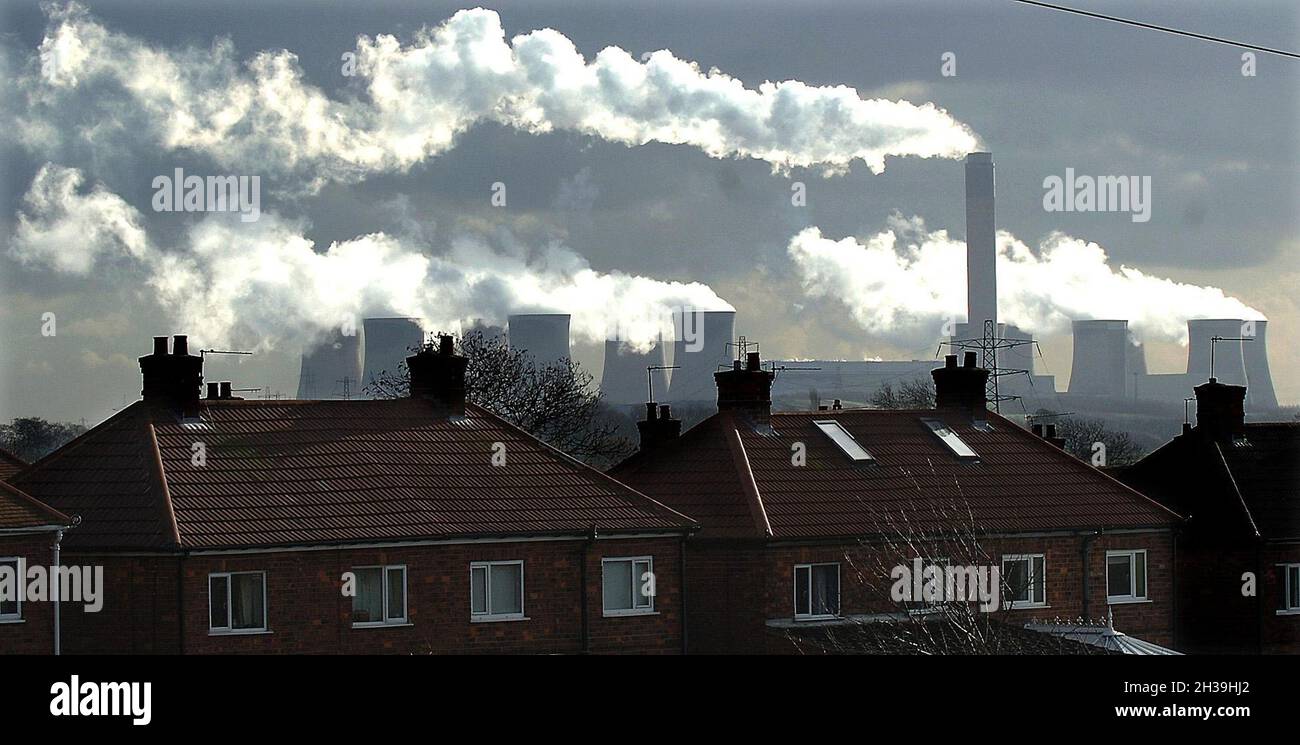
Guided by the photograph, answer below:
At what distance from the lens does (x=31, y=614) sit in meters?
26.5

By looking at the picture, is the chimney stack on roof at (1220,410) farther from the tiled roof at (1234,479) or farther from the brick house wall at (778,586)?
the brick house wall at (778,586)

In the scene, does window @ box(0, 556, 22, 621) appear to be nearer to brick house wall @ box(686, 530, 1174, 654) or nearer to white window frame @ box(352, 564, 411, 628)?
white window frame @ box(352, 564, 411, 628)

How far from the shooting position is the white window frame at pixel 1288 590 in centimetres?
3809

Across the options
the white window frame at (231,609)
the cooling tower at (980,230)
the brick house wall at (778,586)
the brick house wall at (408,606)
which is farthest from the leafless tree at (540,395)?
the cooling tower at (980,230)

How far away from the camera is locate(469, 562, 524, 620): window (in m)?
30.0

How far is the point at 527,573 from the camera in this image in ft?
99.9

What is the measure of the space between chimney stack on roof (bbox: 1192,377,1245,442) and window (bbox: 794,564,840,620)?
50.1 ft

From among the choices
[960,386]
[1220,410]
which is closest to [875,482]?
[960,386]

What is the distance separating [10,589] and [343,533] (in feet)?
19.5

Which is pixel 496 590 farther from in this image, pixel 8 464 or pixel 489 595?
pixel 8 464

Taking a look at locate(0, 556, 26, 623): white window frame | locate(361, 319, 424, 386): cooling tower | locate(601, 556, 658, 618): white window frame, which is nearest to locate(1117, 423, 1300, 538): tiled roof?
locate(601, 556, 658, 618): white window frame

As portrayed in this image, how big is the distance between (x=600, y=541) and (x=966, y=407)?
1287 centimetres
